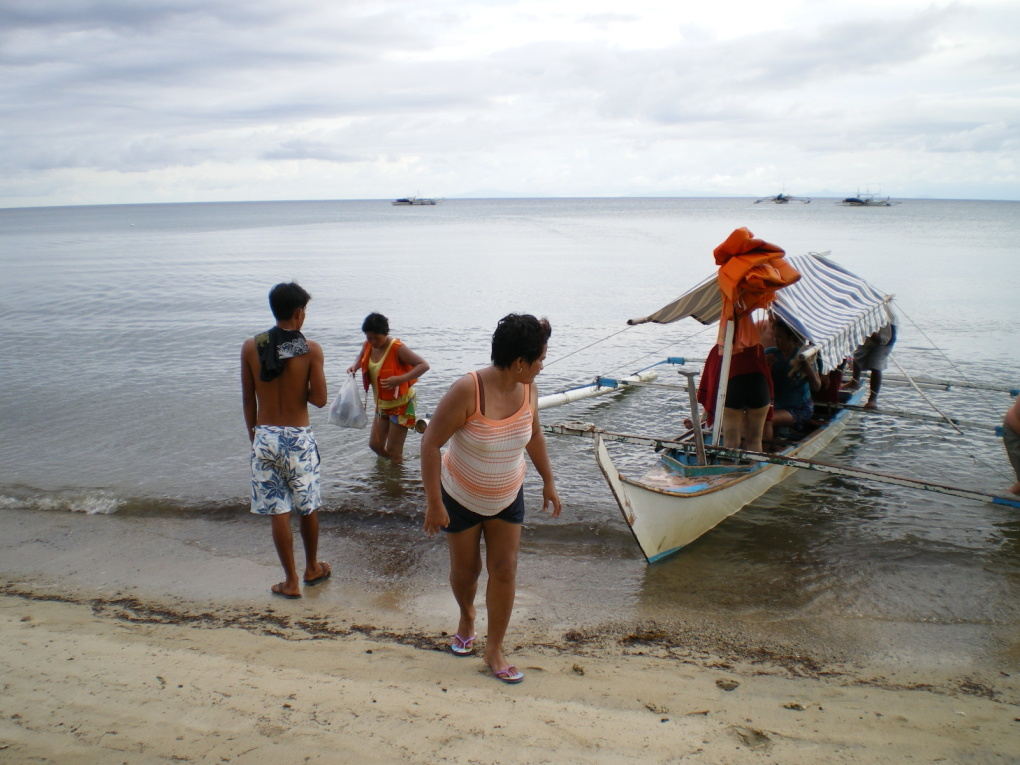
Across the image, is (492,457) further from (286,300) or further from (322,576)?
(322,576)

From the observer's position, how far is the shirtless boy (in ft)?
14.0

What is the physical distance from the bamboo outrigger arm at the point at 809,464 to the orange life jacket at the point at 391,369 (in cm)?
151

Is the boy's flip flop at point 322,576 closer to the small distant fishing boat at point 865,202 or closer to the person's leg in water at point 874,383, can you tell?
the person's leg in water at point 874,383

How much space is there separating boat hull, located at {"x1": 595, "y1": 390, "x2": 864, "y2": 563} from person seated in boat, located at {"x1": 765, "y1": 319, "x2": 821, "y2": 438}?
76cm

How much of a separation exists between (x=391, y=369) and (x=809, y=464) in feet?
12.1

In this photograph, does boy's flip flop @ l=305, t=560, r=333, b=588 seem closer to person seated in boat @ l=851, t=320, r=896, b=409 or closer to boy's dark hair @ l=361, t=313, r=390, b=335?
boy's dark hair @ l=361, t=313, r=390, b=335

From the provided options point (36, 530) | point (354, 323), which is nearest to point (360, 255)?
point (354, 323)

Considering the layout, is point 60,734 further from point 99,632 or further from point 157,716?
point 99,632

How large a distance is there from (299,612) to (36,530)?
3.14m

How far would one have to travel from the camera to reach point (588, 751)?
9.83 ft

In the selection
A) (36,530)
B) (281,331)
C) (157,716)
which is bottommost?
(36,530)

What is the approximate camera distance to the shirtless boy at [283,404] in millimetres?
4262

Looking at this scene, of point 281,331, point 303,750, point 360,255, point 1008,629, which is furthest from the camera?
point 360,255

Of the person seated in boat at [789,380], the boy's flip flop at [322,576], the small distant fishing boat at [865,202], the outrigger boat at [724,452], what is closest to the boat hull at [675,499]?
the outrigger boat at [724,452]
